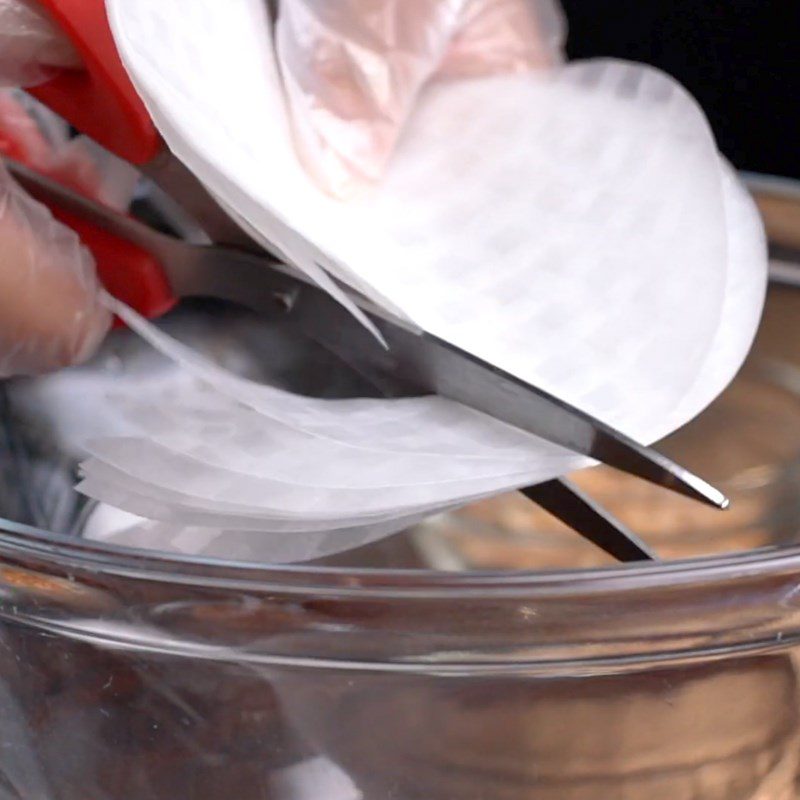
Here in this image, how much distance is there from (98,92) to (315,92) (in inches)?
2.4

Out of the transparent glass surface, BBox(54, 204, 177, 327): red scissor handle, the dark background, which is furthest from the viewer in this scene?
the dark background

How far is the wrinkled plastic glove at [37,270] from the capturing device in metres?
0.22

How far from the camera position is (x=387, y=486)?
221 millimetres

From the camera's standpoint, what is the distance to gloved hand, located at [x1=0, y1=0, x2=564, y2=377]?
0.23m

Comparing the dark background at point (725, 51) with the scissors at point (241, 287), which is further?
the dark background at point (725, 51)

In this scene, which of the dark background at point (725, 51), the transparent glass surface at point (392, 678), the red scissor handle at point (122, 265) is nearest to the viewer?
the transparent glass surface at point (392, 678)

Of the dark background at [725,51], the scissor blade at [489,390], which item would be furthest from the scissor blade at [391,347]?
the dark background at [725,51]

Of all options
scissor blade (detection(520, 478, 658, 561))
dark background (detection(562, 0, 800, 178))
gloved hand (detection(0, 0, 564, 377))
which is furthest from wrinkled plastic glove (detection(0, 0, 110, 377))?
dark background (detection(562, 0, 800, 178))

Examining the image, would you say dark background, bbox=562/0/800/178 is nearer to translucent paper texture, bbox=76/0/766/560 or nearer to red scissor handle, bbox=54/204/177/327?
translucent paper texture, bbox=76/0/766/560

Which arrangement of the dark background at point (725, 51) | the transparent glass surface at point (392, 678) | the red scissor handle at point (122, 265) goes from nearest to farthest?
1. the transparent glass surface at point (392, 678)
2. the red scissor handle at point (122, 265)
3. the dark background at point (725, 51)

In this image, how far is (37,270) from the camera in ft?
0.77

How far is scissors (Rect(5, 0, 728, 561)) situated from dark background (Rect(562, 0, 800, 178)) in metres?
0.19

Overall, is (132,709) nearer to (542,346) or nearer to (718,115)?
(542,346)

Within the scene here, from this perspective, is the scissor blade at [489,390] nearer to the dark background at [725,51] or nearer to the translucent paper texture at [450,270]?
the translucent paper texture at [450,270]
